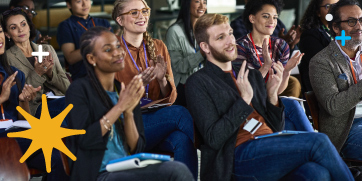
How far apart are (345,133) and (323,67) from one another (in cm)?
46

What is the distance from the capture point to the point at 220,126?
261 cm

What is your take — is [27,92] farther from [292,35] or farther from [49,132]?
[292,35]

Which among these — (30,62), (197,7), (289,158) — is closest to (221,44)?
(289,158)

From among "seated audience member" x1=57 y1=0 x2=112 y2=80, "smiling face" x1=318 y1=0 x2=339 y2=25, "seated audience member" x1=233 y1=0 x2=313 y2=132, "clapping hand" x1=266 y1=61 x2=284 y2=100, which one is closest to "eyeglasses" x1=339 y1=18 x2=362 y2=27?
"seated audience member" x1=233 y1=0 x2=313 y2=132

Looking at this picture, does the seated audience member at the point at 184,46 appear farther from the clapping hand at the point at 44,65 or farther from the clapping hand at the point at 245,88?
the clapping hand at the point at 245,88

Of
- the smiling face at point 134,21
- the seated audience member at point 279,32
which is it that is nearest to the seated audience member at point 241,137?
the smiling face at point 134,21

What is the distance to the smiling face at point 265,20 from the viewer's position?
3.95 m

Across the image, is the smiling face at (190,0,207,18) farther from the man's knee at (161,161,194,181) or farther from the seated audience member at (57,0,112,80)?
the man's knee at (161,161,194,181)

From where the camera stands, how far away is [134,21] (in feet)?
11.2

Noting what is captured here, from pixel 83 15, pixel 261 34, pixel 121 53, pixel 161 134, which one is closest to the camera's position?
pixel 121 53

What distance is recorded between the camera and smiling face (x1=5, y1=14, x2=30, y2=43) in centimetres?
391

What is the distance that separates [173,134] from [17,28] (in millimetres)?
1698

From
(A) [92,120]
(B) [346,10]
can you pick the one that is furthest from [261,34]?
(A) [92,120]

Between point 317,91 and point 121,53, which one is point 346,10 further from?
point 121,53
